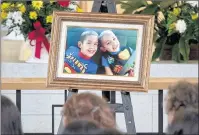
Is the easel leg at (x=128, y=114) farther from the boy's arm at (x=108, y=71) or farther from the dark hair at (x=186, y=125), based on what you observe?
the dark hair at (x=186, y=125)

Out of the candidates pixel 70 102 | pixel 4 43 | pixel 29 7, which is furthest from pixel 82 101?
pixel 4 43

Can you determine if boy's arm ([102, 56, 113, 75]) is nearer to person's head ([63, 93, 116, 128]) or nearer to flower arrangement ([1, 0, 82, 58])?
person's head ([63, 93, 116, 128])

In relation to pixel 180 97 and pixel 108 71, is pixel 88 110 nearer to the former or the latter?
pixel 180 97

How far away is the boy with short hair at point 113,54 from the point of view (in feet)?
11.7

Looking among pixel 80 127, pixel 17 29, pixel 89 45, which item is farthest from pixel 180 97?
pixel 17 29

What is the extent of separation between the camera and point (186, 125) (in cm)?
224

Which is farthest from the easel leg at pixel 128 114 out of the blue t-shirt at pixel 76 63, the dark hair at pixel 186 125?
the dark hair at pixel 186 125

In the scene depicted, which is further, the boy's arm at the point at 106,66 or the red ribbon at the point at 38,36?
the red ribbon at the point at 38,36

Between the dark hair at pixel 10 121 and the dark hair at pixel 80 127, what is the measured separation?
0.38 meters

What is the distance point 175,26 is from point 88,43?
1465mm

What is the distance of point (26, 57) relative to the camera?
16.2 ft

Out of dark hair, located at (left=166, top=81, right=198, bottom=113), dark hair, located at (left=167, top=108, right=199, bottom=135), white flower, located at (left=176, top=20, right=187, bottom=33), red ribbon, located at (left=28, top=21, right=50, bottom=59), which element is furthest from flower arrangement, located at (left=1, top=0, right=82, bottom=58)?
dark hair, located at (left=167, top=108, right=199, bottom=135)

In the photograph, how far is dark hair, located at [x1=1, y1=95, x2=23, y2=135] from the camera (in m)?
2.44

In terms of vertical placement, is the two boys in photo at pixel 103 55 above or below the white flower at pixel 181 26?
below
